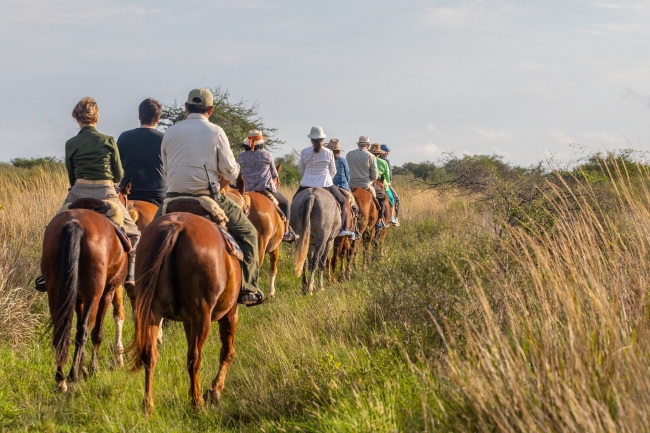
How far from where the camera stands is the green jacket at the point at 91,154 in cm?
753

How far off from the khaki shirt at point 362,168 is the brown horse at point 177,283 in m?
9.21

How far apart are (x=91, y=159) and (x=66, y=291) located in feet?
5.86

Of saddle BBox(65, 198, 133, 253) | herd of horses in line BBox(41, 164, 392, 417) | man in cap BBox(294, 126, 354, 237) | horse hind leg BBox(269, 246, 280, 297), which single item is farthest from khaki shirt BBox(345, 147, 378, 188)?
saddle BBox(65, 198, 133, 253)

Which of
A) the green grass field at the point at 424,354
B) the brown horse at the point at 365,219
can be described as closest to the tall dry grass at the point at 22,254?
the green grass field at the point at 424,354

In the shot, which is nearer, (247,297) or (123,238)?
(247,297)

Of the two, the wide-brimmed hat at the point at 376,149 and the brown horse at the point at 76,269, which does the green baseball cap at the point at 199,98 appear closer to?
the brown horse at the point at 76,269

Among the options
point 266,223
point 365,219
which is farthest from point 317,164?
point 365,219

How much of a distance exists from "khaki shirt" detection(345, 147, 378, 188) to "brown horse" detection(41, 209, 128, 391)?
842cm

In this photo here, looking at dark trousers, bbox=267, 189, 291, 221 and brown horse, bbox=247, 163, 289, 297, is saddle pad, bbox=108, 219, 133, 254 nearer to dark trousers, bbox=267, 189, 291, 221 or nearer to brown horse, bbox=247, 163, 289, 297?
brown horse, bbox=247, 163, 289, 297

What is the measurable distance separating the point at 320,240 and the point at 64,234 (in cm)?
631

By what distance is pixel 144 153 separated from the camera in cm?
930

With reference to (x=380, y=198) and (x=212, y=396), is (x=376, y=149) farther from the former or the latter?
(x=212, y=396)

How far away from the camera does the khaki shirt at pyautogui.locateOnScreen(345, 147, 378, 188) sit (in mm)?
14977

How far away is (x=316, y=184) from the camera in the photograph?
40.9 ft
